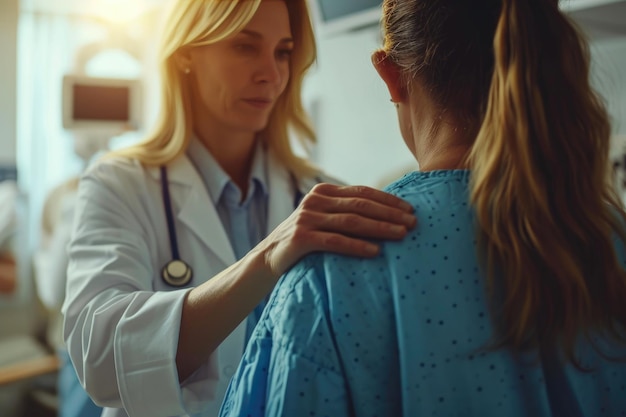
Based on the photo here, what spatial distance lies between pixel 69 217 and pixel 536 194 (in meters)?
1.89

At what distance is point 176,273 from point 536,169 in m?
0.62

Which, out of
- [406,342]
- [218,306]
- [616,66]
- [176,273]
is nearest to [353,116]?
[616,66]

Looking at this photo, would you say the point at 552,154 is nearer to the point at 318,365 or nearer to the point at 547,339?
the point at 547,339

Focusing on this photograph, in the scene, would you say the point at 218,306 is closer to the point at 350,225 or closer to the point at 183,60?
the point at 350,225

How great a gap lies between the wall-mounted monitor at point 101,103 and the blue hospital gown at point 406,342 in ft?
8.29

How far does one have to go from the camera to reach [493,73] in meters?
0.63

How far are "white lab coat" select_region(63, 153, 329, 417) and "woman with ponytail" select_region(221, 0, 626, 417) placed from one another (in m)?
0.31

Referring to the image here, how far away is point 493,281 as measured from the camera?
0.61m

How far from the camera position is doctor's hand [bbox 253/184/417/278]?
0.63 metres

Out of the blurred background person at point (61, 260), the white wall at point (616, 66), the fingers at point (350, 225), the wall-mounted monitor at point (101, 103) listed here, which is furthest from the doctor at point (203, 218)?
the wall-mounted monitor at point (101, 103)

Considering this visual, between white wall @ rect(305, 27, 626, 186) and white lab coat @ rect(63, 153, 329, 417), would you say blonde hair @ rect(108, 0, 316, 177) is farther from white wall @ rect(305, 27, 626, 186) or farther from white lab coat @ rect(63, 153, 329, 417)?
white wall @ rect(305, 27, 626, 186)

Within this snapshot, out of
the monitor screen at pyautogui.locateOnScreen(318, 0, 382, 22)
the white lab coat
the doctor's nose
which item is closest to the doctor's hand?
the white lab coat

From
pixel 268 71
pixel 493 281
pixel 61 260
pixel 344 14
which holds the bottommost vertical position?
pixel 61 260

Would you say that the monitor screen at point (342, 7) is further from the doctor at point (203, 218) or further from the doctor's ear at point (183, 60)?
the doctor's ear at point (183, 60)
